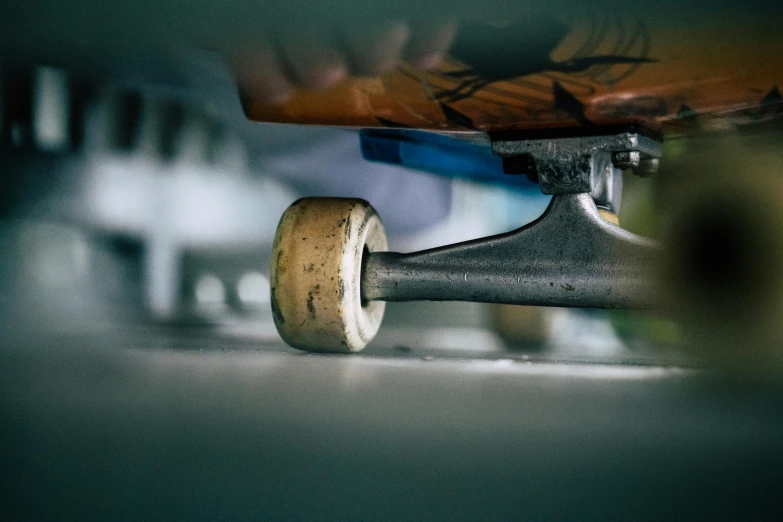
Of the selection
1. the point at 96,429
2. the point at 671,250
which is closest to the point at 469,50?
the point at 671,250

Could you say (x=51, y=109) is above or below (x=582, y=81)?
above

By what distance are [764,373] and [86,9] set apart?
0.83 m

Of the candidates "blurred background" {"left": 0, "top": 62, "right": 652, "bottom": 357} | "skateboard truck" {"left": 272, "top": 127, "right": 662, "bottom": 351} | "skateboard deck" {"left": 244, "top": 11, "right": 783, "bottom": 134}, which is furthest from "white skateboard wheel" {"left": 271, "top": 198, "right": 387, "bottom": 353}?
"blurred background" {"left": 0, "top": 62, "right": 652, "bottom": 357}

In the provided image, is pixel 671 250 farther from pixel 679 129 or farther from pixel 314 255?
pixel 314 255

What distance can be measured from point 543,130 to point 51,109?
122cm

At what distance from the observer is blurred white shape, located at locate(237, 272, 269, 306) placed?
1.81m

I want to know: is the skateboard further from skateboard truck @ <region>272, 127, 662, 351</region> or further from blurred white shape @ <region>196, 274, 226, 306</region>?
blurred white shape @ <region>196, 274, 226, 306</region>

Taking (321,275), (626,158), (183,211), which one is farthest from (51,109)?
(626,158)

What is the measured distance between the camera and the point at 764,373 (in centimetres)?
77

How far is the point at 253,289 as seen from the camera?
1830mm

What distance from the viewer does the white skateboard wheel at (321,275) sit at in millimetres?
875

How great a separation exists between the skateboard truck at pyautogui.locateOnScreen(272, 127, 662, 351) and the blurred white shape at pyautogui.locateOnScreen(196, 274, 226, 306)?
91 cm

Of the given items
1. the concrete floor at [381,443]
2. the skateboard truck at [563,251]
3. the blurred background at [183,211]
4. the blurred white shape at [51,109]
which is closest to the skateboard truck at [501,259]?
the skateboard truck at [563,251]

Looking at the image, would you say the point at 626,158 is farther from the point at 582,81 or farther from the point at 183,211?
the point at 183,211
